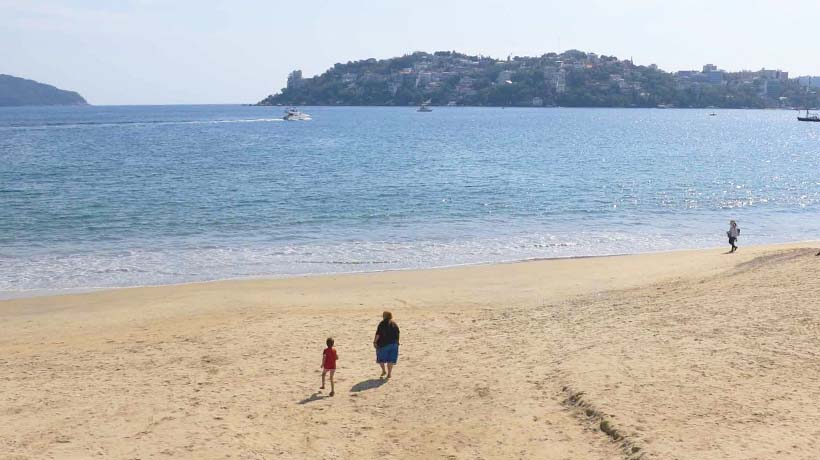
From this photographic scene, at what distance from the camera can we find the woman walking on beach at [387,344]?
1409 centimetres

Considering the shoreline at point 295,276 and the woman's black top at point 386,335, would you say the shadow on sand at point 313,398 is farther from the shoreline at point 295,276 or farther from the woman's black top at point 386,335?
the shoreline at point 295,276

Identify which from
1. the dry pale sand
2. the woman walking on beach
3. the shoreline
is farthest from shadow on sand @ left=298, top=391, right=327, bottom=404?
the shoreline

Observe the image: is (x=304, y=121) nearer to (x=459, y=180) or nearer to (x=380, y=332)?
(x=459, y=180)

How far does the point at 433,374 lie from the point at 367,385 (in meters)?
1.28

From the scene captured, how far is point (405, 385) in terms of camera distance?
1386 centimetres

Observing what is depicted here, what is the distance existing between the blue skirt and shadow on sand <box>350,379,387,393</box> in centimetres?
37

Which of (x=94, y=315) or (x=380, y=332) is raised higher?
(x=380, y=332)

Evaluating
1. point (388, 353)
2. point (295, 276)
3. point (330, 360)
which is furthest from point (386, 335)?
point (295, 276)

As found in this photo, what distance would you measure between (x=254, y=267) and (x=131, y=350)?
1045 cm

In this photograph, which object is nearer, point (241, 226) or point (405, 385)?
point (405, 385)

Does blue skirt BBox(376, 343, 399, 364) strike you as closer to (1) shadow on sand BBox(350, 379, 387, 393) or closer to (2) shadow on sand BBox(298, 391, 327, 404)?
(1) shadow on sand BBox(350, 379, 387, 393)

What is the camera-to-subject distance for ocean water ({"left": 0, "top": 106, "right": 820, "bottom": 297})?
92.4 feet

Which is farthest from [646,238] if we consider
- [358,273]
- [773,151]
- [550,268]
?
[773,151]

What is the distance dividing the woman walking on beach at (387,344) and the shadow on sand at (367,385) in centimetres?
19
